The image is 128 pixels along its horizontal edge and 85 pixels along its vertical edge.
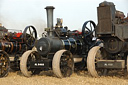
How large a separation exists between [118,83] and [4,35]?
548 cm

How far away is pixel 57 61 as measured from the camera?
23.6ft

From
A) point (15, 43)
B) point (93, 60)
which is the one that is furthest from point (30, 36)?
point (93, 60)

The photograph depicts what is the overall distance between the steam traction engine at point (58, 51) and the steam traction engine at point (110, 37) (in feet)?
3.18

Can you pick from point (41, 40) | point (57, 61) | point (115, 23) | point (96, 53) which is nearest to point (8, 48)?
point (41, 40)

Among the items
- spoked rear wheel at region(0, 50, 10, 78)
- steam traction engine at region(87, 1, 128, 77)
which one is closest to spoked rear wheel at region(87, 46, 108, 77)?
steam traction engine at region(87, 1, 128, 77)

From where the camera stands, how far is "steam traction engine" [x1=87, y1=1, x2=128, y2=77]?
23.0 feet

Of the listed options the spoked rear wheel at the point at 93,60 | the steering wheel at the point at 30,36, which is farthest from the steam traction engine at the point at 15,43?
the spoked rear wheel at the point at 93,60

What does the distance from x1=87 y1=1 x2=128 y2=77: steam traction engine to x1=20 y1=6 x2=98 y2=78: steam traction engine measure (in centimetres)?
97

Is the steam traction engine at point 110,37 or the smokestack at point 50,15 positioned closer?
the steam traction engine at point 110,37

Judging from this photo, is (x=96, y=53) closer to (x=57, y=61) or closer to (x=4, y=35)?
(x=57, y=61)

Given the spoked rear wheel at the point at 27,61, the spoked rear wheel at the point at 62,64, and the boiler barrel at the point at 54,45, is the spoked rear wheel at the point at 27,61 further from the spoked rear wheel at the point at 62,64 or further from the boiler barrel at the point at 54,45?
the spoked rear wheel at the point at 62,64

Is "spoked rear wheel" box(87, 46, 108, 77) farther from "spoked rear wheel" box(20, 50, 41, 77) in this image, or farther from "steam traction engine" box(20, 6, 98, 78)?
"spoked rear wheel" box(20, 50, 41, 77)

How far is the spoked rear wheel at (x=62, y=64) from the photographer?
719 cm

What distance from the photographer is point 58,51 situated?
7.60 metres
